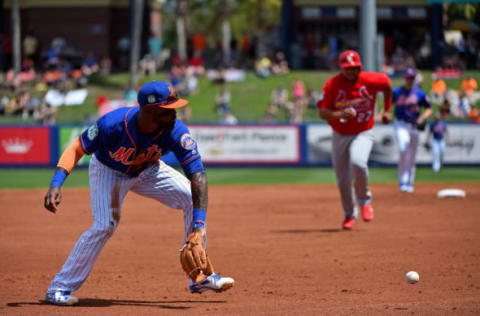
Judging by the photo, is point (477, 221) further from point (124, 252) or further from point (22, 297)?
point (22, 297)

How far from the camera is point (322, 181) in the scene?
743 inches

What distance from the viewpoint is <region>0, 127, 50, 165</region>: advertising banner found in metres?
22.0

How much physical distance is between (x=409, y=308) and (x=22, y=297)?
3352 millimetres

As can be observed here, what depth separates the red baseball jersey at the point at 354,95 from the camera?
33.1ft

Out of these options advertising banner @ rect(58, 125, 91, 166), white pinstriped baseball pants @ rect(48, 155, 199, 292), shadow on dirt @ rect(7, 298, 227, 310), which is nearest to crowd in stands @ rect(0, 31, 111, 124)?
advertising banner @ rect(58, 125, 91, 166)

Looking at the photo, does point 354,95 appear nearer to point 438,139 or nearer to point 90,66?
point 438,139

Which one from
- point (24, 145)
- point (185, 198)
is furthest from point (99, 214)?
point (24, 145)

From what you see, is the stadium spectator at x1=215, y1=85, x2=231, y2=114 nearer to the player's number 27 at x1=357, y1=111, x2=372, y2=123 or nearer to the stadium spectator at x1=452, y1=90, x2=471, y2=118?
the stadium spectator at x1=452, y1=90, x2=471, y2=118

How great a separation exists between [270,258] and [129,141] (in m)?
3.14

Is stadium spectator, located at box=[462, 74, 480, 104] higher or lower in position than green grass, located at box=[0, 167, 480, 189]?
higher

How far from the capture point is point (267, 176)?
20.4 metres

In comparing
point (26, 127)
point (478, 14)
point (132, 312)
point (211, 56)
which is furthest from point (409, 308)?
point (211, 56)

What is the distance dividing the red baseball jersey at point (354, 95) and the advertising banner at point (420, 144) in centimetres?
1135

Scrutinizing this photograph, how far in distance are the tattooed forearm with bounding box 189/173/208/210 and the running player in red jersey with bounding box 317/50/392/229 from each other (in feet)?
13.1
